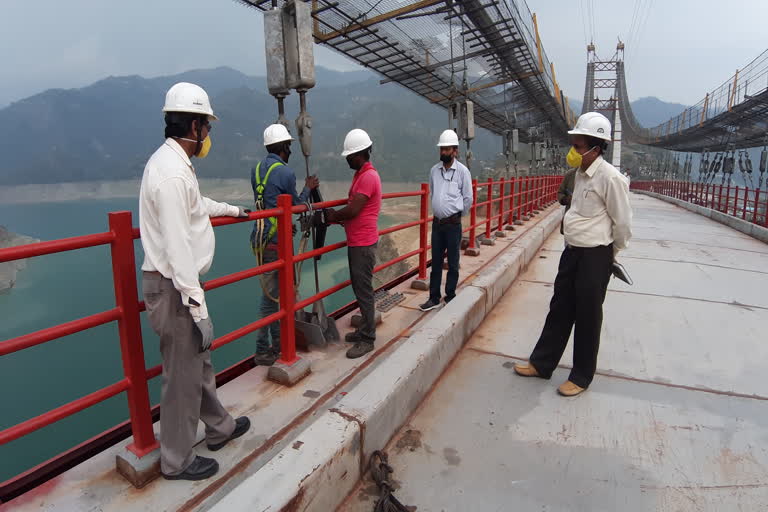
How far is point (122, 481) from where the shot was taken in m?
2.00

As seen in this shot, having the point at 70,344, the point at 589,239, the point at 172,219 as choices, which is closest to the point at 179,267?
the point at 172,219

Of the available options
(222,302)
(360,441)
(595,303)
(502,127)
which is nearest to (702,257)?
(595,303)

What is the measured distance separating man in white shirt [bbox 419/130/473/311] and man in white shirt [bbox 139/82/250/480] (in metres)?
2.95

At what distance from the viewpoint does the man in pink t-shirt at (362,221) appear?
324 centimetres

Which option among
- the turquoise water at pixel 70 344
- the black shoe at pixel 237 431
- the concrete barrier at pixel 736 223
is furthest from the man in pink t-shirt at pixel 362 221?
the turquoise water at pixel 70 344

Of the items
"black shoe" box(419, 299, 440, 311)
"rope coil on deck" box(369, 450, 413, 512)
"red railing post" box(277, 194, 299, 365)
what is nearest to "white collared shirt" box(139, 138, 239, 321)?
"red railing post" box(277, 194, 299, 365)

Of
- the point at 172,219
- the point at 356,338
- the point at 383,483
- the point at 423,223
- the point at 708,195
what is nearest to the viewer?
the point at 172,219

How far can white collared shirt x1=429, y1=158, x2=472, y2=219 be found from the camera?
15.4ft

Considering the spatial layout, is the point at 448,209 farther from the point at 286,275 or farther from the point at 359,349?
the point at 286,275

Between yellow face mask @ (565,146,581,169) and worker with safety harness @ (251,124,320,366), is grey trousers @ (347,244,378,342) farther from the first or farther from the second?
yellow face mask @ (565,146,581,169)

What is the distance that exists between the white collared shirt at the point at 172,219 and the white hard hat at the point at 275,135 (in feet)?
5.44

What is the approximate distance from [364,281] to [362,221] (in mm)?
481

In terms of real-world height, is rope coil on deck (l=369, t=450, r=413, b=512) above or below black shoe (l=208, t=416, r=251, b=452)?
below

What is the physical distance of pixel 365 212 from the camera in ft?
11.0
